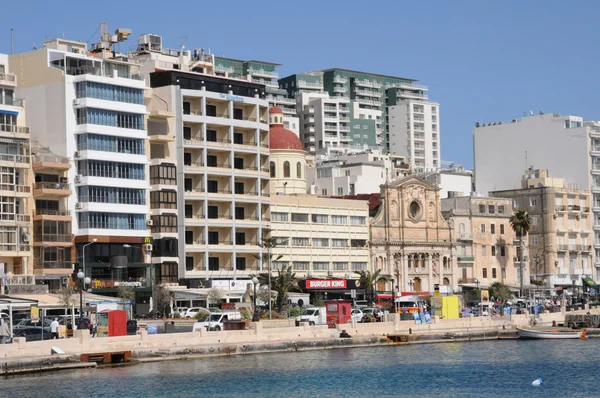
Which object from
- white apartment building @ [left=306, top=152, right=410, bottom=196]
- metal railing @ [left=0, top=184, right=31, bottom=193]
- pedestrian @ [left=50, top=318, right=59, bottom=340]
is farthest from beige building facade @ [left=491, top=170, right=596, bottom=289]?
pedestrian @ [left=50, top=318, right=59, bottom=340]

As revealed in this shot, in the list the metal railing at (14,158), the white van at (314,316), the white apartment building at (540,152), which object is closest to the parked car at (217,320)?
the white van at (314,316)

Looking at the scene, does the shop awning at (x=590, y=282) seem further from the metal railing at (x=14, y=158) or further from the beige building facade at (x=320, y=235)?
the metal railing at (x=14, y=158)

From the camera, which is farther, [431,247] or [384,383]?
[431,247]

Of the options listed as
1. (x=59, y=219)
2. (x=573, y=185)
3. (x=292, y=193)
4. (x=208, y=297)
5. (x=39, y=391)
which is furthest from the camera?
(x=573, y=185)

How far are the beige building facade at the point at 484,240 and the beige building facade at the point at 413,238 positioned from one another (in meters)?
2.52

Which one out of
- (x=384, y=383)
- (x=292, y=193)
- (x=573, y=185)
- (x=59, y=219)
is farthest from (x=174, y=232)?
(x=573, y=185)

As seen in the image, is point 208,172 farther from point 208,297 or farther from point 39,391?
point 39,391

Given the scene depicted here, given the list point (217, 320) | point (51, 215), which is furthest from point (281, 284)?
point (51, 215)

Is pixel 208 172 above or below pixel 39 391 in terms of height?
above

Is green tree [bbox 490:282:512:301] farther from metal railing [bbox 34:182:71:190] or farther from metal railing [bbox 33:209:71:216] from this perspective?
metal railing [bbox 34:182:71:190]

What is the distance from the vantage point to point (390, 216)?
427 ft

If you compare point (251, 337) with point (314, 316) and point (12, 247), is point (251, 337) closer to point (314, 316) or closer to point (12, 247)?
point (314, 316)

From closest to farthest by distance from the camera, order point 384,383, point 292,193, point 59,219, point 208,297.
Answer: point 384,383 < point 59,219 < point 208,297 < point 292,193

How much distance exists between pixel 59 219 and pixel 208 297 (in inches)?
570
